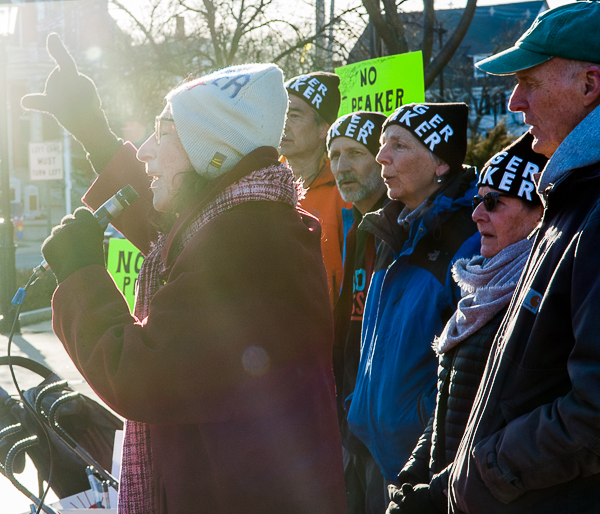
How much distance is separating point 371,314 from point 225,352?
5.16 feet

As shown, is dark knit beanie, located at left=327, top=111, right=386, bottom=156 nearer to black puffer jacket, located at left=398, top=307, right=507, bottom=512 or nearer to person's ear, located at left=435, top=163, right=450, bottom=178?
person's ear, located at left=435, top=163, right=450, bottom=178

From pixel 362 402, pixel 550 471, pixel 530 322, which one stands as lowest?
pixel 362 402

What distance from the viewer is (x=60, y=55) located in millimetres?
2695

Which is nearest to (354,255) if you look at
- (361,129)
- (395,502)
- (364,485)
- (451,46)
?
(361,129)

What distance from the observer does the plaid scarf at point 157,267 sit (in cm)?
178

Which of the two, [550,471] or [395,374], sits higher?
[550,471]

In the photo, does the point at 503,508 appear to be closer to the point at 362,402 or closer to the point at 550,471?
the point at 550,471

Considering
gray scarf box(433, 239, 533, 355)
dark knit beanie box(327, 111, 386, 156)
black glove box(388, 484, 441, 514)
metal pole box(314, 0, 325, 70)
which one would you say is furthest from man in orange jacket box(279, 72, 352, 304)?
metal pole box(314, 0, 325, 70)

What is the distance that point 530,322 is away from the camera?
164 cm

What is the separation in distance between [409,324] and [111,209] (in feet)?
4.27

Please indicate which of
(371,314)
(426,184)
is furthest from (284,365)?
(426,184)

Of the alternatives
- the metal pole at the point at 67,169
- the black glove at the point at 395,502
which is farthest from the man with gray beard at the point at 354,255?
the metal pole at the point at 67,169

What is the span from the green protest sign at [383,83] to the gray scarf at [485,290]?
2595 millimetres

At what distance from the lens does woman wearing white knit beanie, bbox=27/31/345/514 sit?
5.42 feet
